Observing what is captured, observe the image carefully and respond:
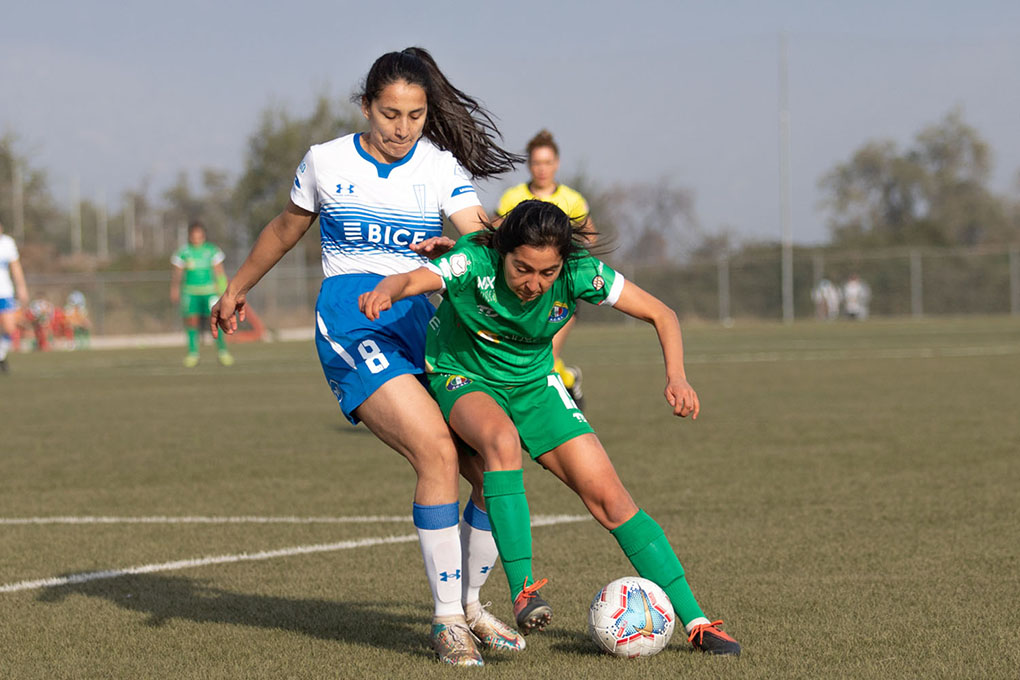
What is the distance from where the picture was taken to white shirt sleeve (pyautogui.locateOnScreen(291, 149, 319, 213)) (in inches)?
178

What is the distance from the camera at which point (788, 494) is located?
7355 mm

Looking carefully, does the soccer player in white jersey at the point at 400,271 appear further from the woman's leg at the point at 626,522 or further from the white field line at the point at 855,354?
the white field line at the point at 855,354

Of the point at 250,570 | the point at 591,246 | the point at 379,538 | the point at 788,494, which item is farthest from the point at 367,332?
the point at 788,494

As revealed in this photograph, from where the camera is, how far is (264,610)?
490 cm

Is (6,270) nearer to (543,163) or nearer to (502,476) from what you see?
(543,163)

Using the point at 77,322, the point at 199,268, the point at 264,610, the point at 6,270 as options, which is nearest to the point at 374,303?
the point at 264,610

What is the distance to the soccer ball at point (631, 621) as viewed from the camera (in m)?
4.06

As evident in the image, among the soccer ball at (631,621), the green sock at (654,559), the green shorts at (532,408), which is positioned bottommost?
the soccer ball at (631,621)

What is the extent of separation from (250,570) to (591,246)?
7.55 feet

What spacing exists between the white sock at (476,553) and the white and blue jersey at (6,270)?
1582 centimetres

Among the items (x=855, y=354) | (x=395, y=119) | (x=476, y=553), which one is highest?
(x=395, y=119)

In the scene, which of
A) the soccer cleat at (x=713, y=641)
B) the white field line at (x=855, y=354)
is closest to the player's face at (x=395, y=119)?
the soccer cleat at (x=713, y=641)

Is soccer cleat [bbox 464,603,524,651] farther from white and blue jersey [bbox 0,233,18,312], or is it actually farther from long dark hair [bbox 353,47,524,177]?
white and blue jersey [bbox 0,233,18,312]

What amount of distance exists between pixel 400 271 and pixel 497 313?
19.0 inches
